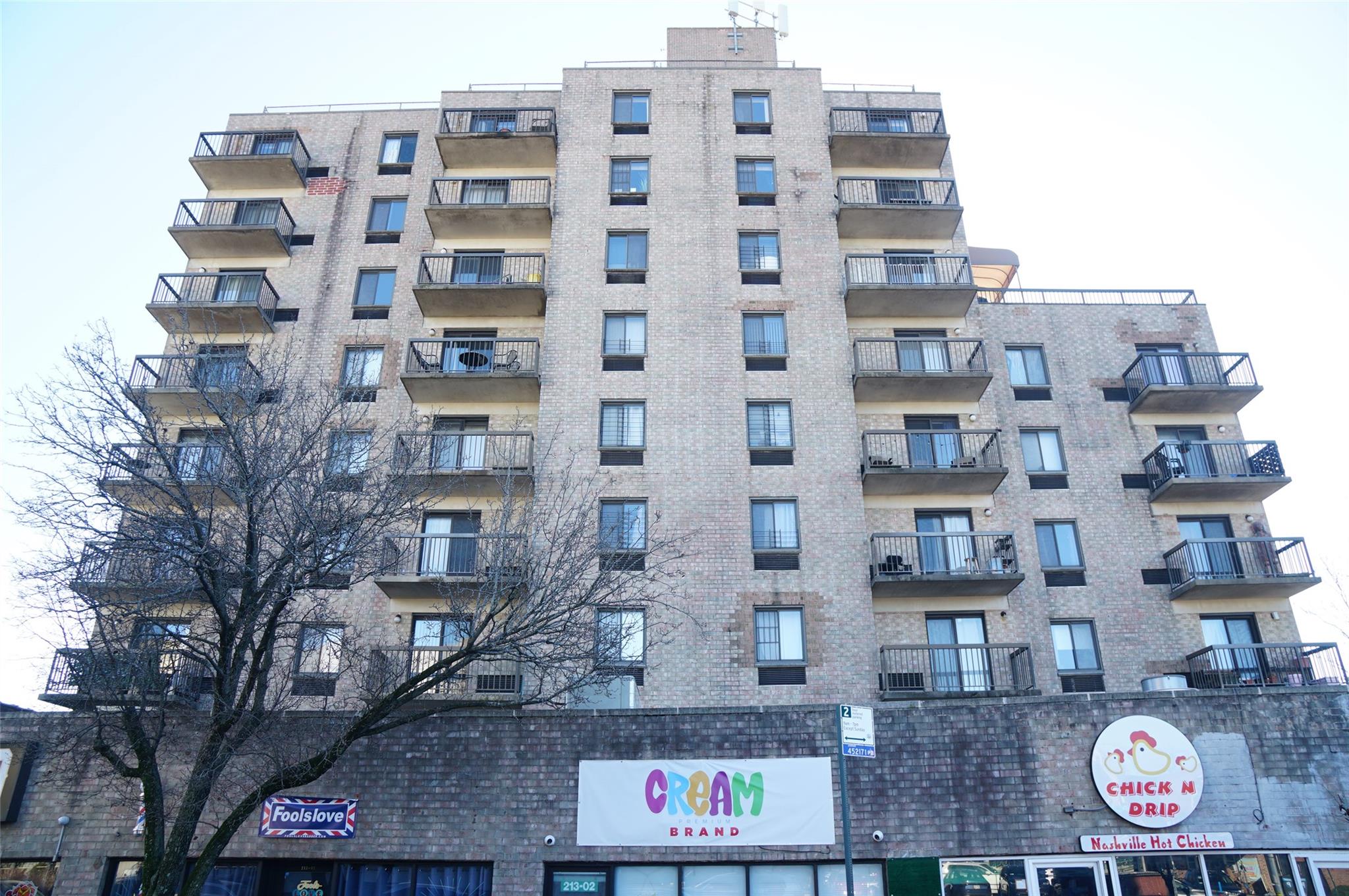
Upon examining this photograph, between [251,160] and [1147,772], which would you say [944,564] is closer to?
[1147,772]

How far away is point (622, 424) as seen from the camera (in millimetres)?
24344

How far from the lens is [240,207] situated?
28.7m

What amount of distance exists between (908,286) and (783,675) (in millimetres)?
11540

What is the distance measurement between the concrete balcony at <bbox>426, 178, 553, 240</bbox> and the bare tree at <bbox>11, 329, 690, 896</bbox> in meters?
7.27

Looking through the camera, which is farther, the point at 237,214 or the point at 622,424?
the point at 237,214

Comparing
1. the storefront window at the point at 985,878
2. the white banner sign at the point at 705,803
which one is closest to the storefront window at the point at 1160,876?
the storefront window at the point at 985,878

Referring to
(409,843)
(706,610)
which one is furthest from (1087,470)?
(409,843)

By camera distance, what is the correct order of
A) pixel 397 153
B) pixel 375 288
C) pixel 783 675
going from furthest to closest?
pixel 397 153 → pixel 375 288 → pixel 783 675

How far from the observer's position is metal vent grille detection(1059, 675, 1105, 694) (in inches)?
925

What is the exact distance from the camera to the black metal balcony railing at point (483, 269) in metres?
26.5

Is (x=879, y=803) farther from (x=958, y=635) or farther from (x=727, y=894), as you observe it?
(x=958, y=635)

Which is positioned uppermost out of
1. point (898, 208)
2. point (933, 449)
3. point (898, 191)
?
point (898, 191)

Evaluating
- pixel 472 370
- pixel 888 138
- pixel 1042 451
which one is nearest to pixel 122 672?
pixel 472 370

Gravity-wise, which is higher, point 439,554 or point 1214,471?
point 1214,471
